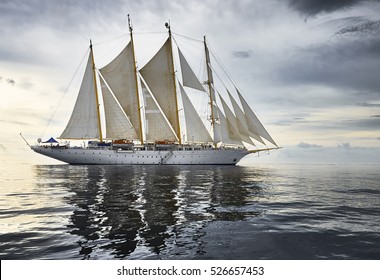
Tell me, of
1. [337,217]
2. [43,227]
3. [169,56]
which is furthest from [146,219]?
[169,56]

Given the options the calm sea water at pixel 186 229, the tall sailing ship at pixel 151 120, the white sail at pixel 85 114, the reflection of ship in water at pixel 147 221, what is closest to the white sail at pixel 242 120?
the tall sailing ship at pixel 151 120

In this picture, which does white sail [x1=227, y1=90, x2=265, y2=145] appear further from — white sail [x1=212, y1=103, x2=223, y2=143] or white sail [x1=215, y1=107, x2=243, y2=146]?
white sail [x1=212, y1=103, x2=223, y2=143]

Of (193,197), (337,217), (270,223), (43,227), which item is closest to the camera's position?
(43,227)

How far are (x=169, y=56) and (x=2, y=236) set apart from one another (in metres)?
55.8

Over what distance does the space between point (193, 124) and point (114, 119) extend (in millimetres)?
15722

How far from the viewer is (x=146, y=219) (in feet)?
36.1

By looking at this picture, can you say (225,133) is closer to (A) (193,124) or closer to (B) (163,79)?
(A) (193,124)

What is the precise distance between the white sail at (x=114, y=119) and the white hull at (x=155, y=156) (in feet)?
11.8

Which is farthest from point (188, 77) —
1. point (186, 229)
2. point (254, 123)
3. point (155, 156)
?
point (186, 229)

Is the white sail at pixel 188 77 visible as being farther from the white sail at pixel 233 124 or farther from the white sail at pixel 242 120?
the white sail at pixel 242 120

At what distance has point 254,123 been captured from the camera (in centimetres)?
5553

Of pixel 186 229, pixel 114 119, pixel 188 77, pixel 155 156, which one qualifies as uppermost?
pixel 188 77

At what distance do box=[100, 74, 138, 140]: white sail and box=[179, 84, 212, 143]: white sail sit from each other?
1146 centimetres

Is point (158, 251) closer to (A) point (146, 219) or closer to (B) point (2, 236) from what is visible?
(A) point (146, 219)
